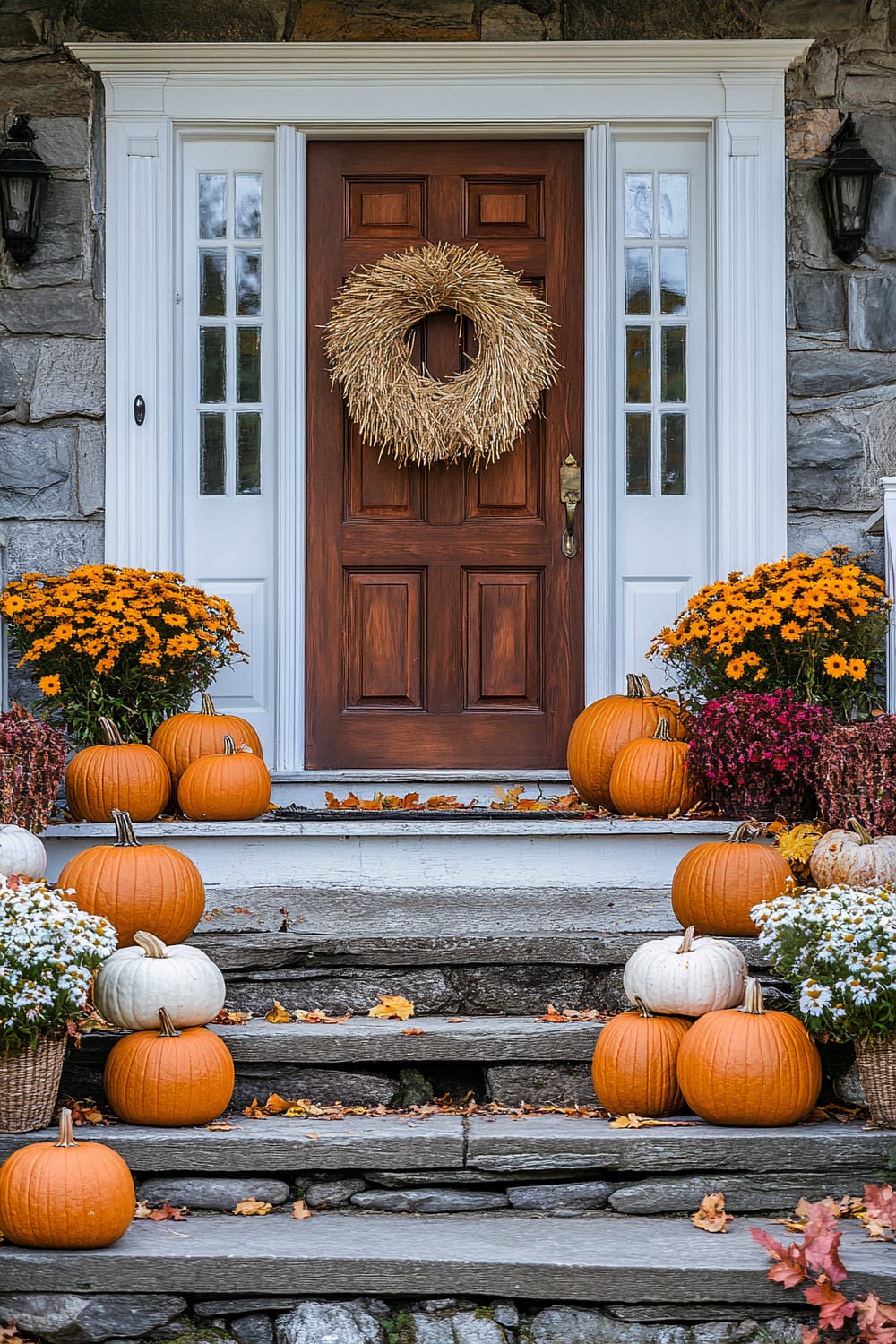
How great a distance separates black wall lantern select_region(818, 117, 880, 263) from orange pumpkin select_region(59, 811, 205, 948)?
2.94 metres

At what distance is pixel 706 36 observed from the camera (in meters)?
4.61

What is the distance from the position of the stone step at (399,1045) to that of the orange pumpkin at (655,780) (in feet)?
3.03

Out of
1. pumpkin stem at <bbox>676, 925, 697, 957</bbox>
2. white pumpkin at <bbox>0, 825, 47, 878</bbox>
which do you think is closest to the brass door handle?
pumpkin stem at <bbox>676, 925, 697, 957</bbox>

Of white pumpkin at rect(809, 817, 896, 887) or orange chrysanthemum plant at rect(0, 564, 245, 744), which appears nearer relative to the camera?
white pumpkin at rect(809, 817, 896, 887)

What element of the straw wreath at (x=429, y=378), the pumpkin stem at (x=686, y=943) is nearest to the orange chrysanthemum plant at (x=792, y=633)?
the straw wreath at (x=429, y=378)

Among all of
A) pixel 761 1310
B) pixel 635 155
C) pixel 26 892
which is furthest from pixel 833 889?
pixel 635 155

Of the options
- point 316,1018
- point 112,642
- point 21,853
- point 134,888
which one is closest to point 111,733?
point 112,642

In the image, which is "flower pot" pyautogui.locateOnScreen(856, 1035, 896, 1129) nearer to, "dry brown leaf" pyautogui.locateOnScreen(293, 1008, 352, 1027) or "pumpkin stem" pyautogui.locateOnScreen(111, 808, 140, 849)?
"dry brown leaf" pyautogui.locateOnScreen(293, 1008, 352, 1027)

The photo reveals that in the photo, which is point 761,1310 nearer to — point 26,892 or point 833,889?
point 833,889

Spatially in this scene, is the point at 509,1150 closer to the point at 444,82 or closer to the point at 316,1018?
the point at 316,1018

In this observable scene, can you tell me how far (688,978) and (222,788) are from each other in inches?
58.2

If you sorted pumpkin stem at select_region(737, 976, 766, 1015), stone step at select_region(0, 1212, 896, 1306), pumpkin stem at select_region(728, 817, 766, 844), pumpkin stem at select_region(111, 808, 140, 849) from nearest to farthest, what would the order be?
1. stone step at select_region(0, 1212, 896, 1306)
2. pumpkin stem at select_region(737, 976, 766, 1015)
3. pumpkin stem at select_region(111, 808, 140, 849)
4. pumpkin stem at select_region(728, 817, 766, 844)

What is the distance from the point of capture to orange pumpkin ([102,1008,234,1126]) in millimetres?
2785

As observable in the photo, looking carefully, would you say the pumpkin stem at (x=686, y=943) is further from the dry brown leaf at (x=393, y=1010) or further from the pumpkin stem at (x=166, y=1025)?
the pumpkin stem at (x=166, y=1025)
